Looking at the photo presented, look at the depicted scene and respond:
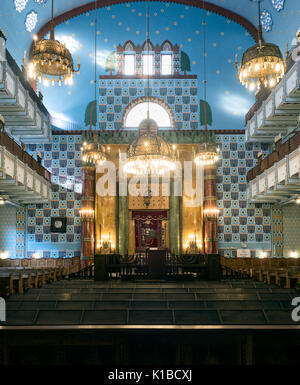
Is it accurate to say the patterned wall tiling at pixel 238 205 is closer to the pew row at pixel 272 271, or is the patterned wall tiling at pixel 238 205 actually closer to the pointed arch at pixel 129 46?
the pew row at pixel 272 271

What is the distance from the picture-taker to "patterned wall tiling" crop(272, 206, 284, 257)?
2345 centimetres

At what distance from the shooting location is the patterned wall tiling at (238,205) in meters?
23.7

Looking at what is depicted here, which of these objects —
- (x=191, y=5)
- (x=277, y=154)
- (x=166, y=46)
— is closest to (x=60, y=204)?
(x=166, y=46)

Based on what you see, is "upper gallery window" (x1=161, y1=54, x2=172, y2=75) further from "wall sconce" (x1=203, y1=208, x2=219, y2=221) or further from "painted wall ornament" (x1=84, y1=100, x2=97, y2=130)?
"wall sconce" (x1=203, y1=208, x2=219, y2=221)

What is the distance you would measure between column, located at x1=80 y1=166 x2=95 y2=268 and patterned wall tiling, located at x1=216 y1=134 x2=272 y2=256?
7.99 meters

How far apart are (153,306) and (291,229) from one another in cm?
1767

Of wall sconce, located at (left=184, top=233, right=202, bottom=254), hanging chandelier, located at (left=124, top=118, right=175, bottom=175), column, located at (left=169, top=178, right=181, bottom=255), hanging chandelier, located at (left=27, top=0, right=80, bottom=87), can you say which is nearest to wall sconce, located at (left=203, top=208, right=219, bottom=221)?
wall sconce, located at (left=184, top=233, right=202, bottom=254)

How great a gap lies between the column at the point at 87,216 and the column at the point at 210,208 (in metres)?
7.00

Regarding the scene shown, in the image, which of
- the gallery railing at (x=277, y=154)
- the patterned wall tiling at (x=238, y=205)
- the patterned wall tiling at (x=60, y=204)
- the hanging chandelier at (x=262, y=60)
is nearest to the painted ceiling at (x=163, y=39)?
the patterned wall tiling at (x=238, y=205)

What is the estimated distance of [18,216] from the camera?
23875mm

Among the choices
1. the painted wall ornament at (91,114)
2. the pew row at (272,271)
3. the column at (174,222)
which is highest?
the painted wall ornament at (91,114)

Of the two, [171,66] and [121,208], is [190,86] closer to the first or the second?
[171,66]

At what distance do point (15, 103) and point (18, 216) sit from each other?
8.41 m
